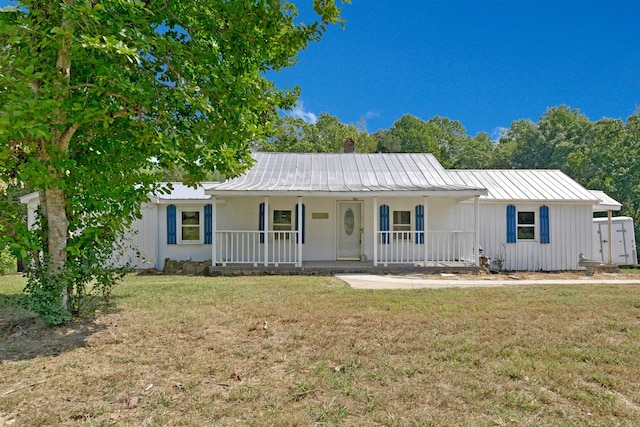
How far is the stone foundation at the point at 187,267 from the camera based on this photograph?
12094mm

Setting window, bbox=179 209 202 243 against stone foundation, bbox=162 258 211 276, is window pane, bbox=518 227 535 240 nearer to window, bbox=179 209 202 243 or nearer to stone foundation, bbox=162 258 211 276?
stone foundation, bbox=162 258 211 276

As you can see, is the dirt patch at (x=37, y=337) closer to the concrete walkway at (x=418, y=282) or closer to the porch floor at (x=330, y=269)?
the concrete walkway at (x=418, y=282)

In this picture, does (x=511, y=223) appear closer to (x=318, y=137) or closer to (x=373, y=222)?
(x=373, y=222)

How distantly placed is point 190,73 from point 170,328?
3616mm

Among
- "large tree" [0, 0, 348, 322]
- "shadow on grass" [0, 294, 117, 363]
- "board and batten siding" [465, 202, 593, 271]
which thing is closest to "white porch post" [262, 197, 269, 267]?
A: "large tree" [0, 0, 348, 322]

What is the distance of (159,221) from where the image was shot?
1313 centimetres

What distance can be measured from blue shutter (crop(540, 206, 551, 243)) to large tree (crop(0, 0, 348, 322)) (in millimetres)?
10600

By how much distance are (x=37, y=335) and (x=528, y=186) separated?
14.2 meters

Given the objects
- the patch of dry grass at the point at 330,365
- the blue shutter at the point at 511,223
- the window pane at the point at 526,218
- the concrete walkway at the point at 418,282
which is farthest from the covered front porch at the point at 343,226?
the patch of dry grass at the point at 330,365

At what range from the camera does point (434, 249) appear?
39.8 ft

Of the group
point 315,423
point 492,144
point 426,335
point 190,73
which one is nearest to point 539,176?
point 426,335

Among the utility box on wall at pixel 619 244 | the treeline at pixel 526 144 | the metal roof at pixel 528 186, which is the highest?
the treeline at pixel 526 144

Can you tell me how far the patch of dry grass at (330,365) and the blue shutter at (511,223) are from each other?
617 cm

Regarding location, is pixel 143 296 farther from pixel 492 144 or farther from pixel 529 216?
pixel 492 144
